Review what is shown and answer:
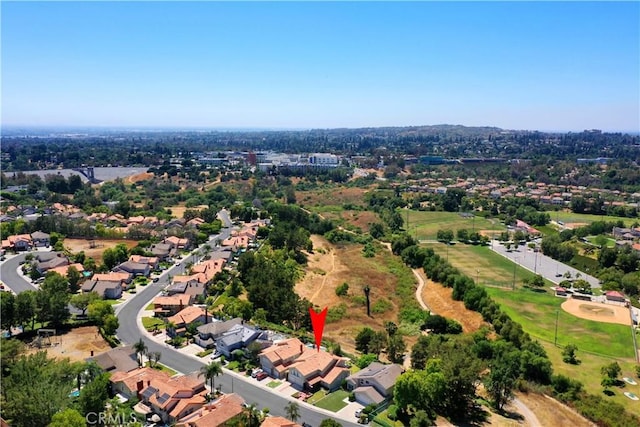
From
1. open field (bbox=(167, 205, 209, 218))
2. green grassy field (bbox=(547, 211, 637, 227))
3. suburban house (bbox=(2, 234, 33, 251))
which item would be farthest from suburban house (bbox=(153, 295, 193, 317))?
green grassy field (bbox=(547, 211, 637, 227))

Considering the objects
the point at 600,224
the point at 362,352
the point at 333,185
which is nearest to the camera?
the point at 362,352

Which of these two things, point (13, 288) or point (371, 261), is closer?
point (13, 288)

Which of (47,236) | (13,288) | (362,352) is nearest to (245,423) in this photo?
(362,352)

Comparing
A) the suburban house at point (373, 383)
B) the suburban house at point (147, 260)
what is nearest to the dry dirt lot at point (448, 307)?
the suburban house at point (373, 383)

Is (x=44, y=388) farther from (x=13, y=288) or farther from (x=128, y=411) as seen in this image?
(x=13, y=288)

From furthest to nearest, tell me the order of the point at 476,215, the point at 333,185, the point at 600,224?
the point at 333,185 < the point at 476,215 < the point at 600,224

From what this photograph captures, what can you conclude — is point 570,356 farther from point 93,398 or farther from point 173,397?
point 93,398
